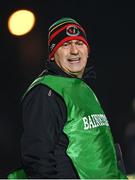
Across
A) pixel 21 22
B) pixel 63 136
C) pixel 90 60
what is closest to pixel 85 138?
pixel 63 136

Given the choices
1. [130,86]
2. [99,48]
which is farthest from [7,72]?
[130,86]

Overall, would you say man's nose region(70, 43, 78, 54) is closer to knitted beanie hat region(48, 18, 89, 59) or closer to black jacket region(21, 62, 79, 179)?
knitted beanie hat region(48, 18, 89, 59)

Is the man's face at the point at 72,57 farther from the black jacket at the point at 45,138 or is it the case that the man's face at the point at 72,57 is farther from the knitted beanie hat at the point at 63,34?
the black jacket at the point at 45,138

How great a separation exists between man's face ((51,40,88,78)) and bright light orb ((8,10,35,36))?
153 centimetres

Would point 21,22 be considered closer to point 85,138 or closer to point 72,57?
point 72,57

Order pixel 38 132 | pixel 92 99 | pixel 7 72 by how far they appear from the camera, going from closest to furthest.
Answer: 1. pixel 38 132
2. pixel 92 99
3. pixel 7 72

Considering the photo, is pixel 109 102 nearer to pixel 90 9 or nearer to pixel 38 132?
pixel 90 9

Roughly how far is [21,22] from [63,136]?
1968 mm

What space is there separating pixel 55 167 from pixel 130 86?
89.7 inches

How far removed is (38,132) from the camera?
6.18 ft

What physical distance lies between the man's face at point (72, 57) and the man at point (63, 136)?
0.19 metres

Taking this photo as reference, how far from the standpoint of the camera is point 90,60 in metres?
3.98

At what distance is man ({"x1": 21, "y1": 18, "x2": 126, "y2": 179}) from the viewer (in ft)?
6.17

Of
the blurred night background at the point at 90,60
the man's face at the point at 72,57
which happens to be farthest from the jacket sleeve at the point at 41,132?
the blurred night background at the point at 90,60
